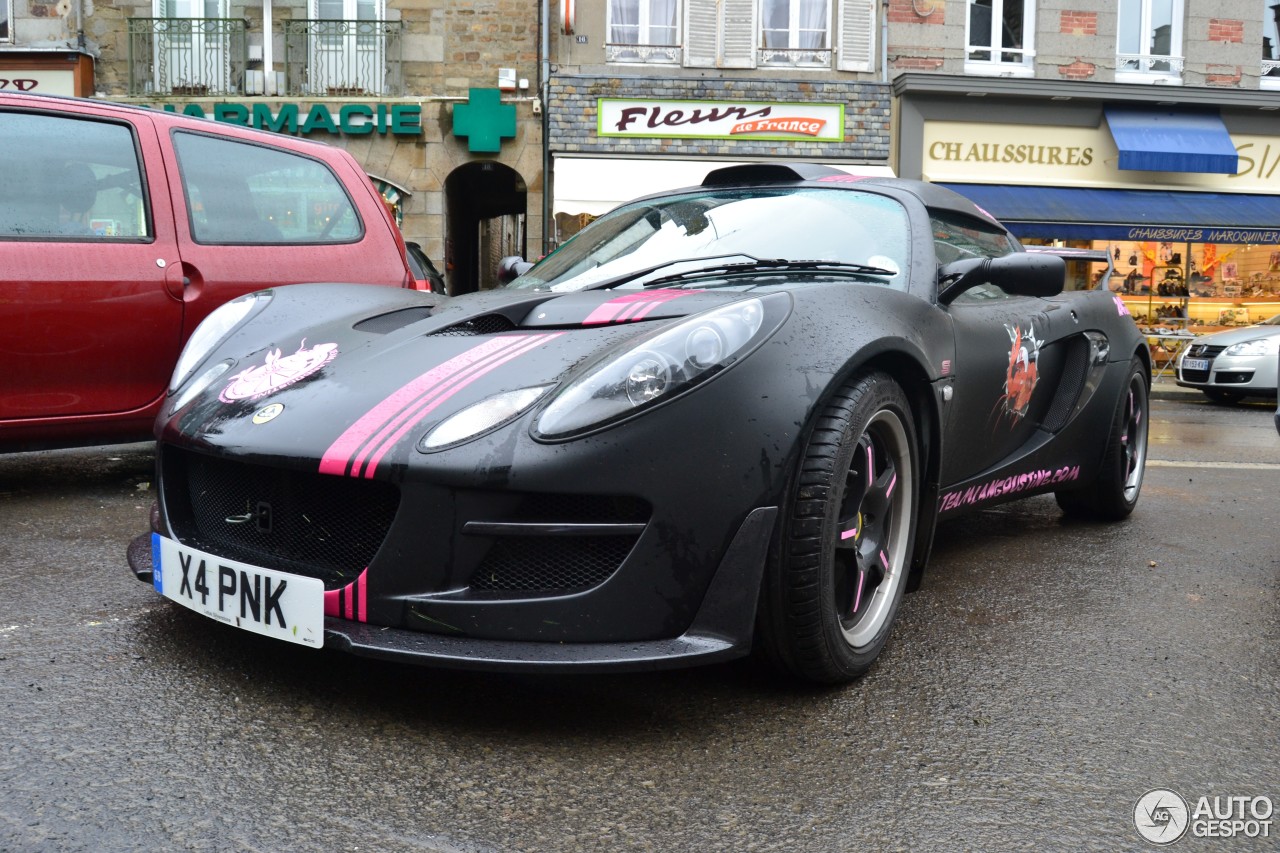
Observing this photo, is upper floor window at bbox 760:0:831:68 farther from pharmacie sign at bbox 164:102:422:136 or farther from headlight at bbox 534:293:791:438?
headlight at bbox 534:293:791:438

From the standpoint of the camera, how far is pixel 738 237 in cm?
313

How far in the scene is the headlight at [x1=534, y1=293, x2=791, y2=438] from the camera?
2043 mm

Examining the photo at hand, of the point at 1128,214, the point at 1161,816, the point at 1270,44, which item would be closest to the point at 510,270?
the point at 1161,816

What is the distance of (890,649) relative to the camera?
2695 mm

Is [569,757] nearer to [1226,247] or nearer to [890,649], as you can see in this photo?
[890,649]

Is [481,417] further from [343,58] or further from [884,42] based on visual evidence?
[884,42]

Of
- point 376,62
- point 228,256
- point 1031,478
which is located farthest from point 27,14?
point 1031,478

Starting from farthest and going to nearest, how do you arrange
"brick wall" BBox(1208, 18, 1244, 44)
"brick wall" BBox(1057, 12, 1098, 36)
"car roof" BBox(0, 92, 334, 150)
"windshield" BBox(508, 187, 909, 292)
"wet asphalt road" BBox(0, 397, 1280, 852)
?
"brick wall" BBox(1208, 18, 1244, 44) → "brick wall" BBox(1057, 12, 1098, 36) → "car roof" BBox(0, 92, 334, 150) → "windshield" BBox(508, 187, 909, 292) → "wet asphalt road" BBox(0, 397, 1280, 852)

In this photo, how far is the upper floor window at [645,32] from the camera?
52.6 ft

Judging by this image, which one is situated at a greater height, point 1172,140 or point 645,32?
point 645,32

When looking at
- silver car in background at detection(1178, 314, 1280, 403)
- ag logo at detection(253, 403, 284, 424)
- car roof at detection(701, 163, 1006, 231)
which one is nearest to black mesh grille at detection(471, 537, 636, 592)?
ag logo at detection(253, 403, 284, 424)

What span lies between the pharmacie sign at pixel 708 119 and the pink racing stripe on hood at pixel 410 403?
14.0 metres

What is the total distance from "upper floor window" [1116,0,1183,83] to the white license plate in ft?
57.0

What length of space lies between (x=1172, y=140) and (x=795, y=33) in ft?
18.7
